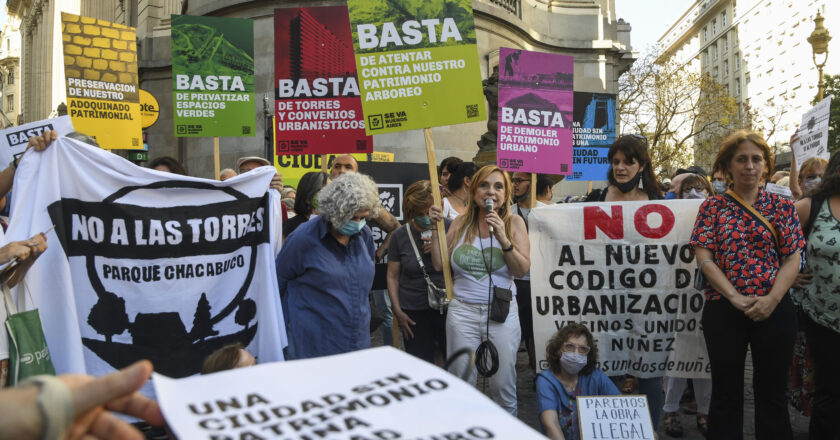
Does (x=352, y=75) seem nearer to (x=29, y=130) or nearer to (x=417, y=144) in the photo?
(x=29, y=130)

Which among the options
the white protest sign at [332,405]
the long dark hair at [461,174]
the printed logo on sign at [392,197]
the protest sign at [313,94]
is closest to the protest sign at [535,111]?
the printed logo on sign at [392,197]

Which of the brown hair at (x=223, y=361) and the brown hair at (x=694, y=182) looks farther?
the brown hair at (x=694, y=182)

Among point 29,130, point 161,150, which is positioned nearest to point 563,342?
point 29,130

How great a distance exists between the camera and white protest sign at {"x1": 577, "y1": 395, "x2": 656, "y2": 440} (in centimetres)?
364

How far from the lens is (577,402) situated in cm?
375

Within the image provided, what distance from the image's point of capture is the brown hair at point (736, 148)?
408cm

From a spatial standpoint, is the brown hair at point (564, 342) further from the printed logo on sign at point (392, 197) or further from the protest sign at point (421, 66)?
the printed logo on sign at point (392, 197)

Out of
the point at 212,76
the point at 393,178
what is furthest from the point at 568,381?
the point at 212,76

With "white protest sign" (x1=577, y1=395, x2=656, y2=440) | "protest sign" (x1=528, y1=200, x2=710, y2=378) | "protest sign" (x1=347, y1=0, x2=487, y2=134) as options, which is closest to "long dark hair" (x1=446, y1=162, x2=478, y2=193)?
"protest sign" (x1=347, y1=0, x2=487, y2=134)

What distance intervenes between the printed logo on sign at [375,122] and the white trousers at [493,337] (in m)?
1.58

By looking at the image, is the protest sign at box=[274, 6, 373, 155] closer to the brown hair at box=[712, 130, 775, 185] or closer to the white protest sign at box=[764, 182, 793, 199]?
the brown hair at box=[712, 130, 775, 185]

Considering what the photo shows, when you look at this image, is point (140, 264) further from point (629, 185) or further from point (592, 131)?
point (592, 131)

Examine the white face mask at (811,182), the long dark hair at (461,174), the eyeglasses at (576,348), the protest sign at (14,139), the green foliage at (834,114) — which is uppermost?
the green foliage at (834,114)

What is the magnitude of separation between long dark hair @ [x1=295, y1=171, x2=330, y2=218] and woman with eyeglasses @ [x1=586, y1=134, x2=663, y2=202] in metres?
1.97
